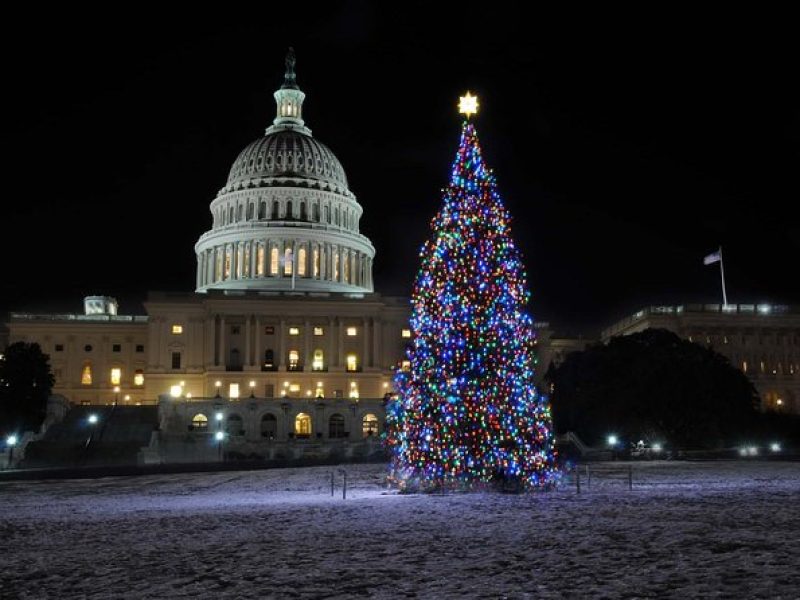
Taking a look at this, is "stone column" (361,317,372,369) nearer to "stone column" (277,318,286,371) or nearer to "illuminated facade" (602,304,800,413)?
"stone column" (277,318,286,371)

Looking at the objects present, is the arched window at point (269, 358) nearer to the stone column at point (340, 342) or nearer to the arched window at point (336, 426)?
the stone column at point (340, 342)

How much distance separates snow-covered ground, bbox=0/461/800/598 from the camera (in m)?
12.9

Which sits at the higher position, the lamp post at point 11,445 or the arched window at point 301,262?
the arched window at point 301,262

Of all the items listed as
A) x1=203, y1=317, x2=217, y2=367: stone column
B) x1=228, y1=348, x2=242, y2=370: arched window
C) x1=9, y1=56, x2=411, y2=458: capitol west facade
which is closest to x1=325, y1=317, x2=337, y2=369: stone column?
x1=9, y1=56, x2=411, y2=458: capitol west facade

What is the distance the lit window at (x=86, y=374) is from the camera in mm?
118681

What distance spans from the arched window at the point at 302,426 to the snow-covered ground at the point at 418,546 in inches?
2339

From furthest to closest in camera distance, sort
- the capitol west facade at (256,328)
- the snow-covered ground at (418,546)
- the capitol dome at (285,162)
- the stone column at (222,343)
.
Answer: the capitol dome at (285,162) < the capitol west facade at (256,328) < the stone column at (222,343) < the snow-covered ground at (418,546)

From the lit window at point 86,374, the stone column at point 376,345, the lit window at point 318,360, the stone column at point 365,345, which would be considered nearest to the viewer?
the lit window at point 318,360

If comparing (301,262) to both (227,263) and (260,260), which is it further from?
(227,263)

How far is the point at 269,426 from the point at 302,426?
10.7 ft

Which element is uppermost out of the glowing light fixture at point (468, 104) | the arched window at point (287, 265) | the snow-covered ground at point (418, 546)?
the arched window at point (287, 265)

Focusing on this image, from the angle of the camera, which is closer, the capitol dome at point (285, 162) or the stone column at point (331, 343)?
the stone column at point (331, 343)

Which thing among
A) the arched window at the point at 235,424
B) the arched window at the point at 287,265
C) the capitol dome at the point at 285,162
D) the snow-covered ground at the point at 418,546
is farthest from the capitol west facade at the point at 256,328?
the snow-covered ground at the point at 418,546

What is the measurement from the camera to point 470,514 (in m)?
21.9
